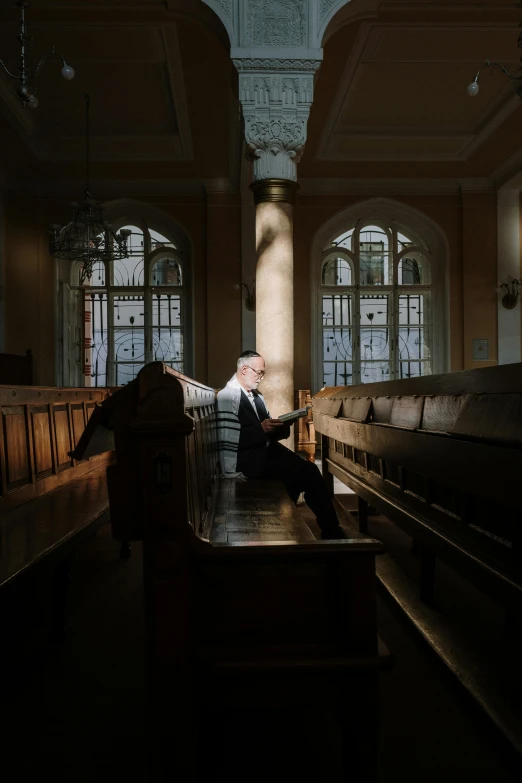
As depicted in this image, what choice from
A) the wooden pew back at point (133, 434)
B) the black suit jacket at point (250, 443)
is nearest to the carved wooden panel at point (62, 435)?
the black suit jacket at point (250, 443)

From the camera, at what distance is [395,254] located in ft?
39.9

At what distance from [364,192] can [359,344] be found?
242 cm

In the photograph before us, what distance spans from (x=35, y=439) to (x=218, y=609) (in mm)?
2054

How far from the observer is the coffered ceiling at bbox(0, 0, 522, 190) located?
6848 mm

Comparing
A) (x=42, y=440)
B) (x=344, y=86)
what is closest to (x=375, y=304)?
(x=344, y=86)

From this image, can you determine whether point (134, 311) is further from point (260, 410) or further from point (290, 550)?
point (290, 550)

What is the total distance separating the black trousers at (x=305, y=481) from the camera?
152 inches

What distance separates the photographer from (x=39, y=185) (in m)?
11.2

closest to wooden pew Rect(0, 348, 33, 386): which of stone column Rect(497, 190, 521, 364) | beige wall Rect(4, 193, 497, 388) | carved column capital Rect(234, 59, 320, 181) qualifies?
beige wall Rect(4, 193, 497, 388)

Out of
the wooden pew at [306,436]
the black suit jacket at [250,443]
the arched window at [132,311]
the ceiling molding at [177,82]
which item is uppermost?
the ceiling molding at [177,82]

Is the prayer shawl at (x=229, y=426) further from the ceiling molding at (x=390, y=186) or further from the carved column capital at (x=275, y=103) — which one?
the ceiling molding at (x=390, y=186)

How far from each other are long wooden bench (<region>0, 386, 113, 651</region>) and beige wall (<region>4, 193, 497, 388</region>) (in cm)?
657

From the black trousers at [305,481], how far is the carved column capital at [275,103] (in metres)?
3.17

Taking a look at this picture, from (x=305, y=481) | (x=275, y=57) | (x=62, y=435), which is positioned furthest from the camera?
(x=275, y=57)
